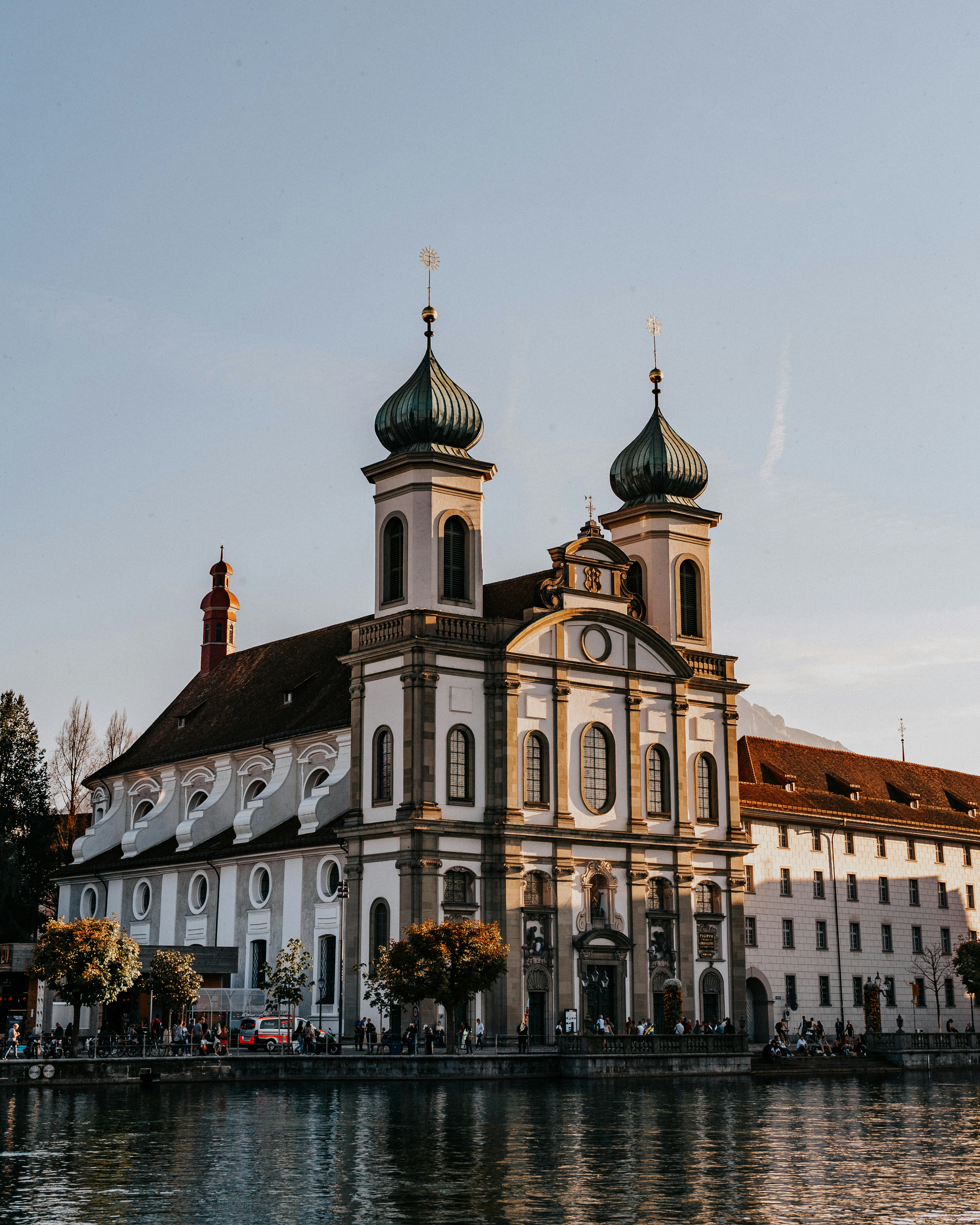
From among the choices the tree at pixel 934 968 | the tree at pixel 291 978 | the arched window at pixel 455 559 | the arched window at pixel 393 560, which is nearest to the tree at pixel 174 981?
the tree at pixel 291 978

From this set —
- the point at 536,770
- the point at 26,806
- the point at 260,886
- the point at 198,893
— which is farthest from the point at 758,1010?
the point at 26,806

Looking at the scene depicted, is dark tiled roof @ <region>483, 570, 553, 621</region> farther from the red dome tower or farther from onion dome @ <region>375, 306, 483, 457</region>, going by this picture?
the red dome tower

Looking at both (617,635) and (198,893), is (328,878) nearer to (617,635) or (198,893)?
(198,893)

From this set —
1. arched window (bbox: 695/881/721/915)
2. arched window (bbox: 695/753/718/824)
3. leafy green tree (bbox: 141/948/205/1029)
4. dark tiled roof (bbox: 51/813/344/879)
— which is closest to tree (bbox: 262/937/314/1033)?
leafy green tree (bbox: 141/948/205/1029)

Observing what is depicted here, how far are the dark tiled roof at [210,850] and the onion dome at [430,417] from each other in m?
13.7

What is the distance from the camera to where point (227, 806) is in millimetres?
73250

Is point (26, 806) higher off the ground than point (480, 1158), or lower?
higher

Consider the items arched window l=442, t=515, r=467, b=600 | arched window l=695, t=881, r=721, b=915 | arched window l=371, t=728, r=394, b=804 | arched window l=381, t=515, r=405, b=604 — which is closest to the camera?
arched window l=371, t=728, r=394, b=804

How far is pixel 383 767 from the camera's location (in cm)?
5947

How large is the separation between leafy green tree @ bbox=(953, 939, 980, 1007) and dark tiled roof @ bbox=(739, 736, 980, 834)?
650 cm

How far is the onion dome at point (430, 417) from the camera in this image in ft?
203

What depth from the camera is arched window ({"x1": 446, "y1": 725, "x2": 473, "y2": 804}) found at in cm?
5869

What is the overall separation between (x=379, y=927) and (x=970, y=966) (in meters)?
30.7

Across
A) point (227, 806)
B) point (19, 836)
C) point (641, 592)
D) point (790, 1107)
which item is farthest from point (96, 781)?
point (790, 1107)
